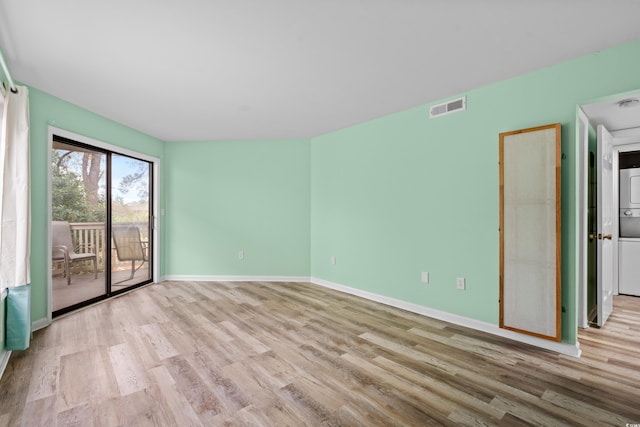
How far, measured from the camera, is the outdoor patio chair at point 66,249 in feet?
10.8

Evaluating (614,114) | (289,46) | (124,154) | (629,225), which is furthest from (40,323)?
(629,225)

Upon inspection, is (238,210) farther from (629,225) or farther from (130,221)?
(629,225)

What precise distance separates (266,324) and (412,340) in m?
1.48

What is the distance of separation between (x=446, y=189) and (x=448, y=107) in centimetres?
89

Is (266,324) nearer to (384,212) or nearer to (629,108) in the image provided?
(384,212)

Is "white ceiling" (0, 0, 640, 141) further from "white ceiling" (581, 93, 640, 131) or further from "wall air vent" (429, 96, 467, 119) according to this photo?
"white ceiling" (581, 93, 640, 131)

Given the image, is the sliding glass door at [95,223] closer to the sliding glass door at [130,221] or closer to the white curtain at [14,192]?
the sliding glass door at [130,221]

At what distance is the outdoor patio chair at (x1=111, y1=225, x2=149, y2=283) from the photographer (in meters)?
4.12

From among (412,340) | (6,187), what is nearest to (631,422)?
(412,340)

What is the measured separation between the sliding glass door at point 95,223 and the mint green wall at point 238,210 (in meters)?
0.49

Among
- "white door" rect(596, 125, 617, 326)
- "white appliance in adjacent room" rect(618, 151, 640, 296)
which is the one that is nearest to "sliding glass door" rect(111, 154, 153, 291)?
"white door" rect(596, 125, 617, 326)

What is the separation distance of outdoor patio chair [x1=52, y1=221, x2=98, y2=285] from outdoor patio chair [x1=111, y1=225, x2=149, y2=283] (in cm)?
39

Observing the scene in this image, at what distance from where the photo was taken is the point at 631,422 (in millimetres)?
1630

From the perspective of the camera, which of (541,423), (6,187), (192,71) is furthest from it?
(192,71)
